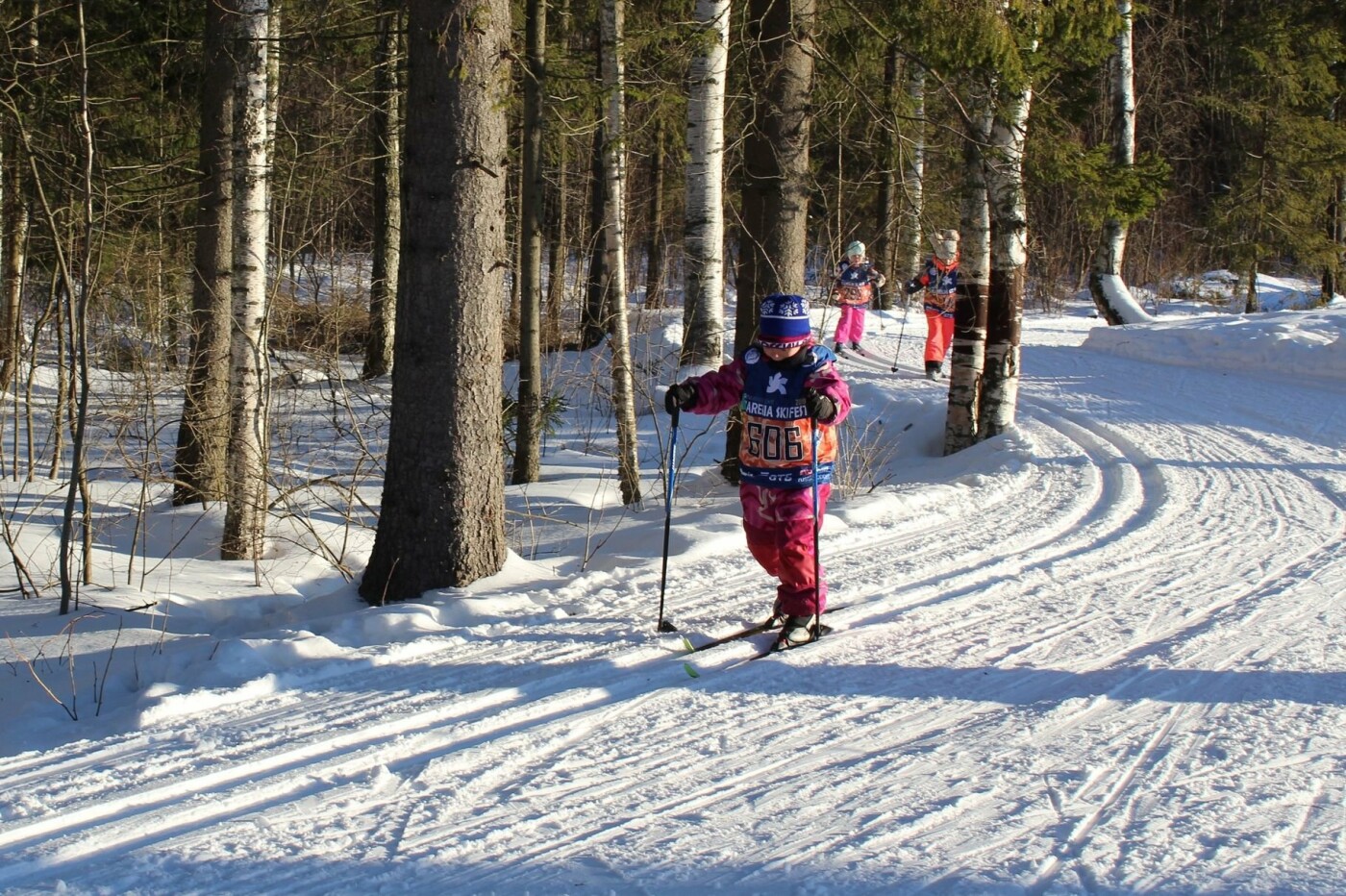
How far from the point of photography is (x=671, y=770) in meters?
4.17

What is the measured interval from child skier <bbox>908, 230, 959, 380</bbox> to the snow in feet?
21.7

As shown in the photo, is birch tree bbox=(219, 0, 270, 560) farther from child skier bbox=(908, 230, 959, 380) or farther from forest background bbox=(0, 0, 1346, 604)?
child skier bbox=(908, 230, 959, 380)

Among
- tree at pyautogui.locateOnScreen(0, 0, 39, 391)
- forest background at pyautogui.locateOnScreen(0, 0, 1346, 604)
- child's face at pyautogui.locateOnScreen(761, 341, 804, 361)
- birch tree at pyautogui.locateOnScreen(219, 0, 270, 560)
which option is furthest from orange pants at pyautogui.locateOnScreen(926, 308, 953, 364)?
→ tree at pyautogui.locateOnScreen(0, 0, 39, 391)

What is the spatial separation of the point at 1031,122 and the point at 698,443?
239 inches

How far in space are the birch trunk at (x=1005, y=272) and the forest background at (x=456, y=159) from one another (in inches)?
6.7

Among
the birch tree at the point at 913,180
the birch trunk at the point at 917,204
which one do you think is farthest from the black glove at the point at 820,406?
the birch trunk at the point at 917,204

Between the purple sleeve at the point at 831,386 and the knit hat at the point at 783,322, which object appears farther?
the knit hat at the point at 783,322

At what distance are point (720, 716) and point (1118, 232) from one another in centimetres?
1999

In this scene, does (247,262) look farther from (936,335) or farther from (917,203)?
(936,335)

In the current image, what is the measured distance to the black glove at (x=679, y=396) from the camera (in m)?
5.98

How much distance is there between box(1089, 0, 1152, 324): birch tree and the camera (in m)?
20.2

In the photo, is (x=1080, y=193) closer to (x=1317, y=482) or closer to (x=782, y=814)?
(x=1317, y=482)

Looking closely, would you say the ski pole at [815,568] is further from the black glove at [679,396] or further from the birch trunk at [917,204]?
the birch trunk at [917,204]

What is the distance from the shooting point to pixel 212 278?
10289mm
